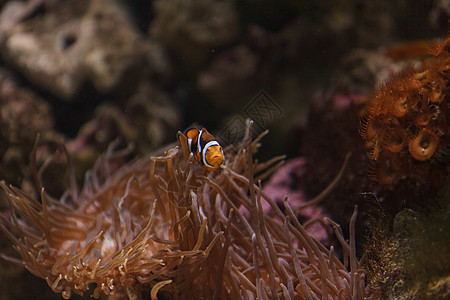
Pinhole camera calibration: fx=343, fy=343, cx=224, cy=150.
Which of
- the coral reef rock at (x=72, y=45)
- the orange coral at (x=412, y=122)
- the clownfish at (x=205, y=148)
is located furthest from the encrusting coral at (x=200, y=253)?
the coral reef rock at (x=72, y=45)

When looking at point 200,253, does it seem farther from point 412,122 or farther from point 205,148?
point 412,122

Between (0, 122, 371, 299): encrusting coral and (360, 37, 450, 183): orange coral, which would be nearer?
(360, 37, 450, 183): orange coral

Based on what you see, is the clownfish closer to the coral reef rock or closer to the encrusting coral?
the encrusting coral

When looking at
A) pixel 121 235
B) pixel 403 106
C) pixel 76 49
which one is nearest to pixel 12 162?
pixel 76 49

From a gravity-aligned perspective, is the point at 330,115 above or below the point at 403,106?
below

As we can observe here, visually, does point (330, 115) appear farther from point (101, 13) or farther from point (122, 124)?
point (101, 13)

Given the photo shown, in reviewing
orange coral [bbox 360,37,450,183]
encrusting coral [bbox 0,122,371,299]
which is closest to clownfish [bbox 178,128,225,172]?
encrusting coral [bbox 0,122,371,299]

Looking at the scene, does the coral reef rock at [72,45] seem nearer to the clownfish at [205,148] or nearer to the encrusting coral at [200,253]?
the encrusting coral at [200,253]
